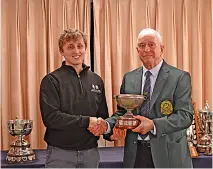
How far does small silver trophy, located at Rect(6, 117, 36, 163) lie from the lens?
295 centimetres

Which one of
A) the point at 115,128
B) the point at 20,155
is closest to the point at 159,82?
the point at 115,128

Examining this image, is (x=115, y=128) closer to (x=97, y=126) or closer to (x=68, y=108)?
(x=97, y=126)

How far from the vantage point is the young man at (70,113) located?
7.64ft

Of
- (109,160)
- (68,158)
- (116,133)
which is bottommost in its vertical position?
(109,160)

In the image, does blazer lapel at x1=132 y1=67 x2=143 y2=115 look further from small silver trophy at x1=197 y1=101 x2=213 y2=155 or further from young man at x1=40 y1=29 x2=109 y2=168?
small silver trophy at x1=197 y1=101 x2=213 y2=155

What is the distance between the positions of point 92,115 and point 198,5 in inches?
71.6

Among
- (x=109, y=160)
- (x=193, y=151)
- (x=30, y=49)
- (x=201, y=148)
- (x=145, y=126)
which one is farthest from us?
(x=30, y=49)

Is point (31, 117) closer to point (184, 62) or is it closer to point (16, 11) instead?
point (16, 11)

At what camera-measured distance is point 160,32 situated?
366 centimetres

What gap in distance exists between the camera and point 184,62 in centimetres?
365

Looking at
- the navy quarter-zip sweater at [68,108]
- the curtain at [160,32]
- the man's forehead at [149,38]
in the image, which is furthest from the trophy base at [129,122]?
the curtain at [160,32]

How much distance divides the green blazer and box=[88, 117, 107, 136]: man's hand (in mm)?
185

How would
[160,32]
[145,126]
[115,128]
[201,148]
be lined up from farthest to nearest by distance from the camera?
[160,32], [201,148], [115,128], [145,126]

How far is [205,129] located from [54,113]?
1505 mm
